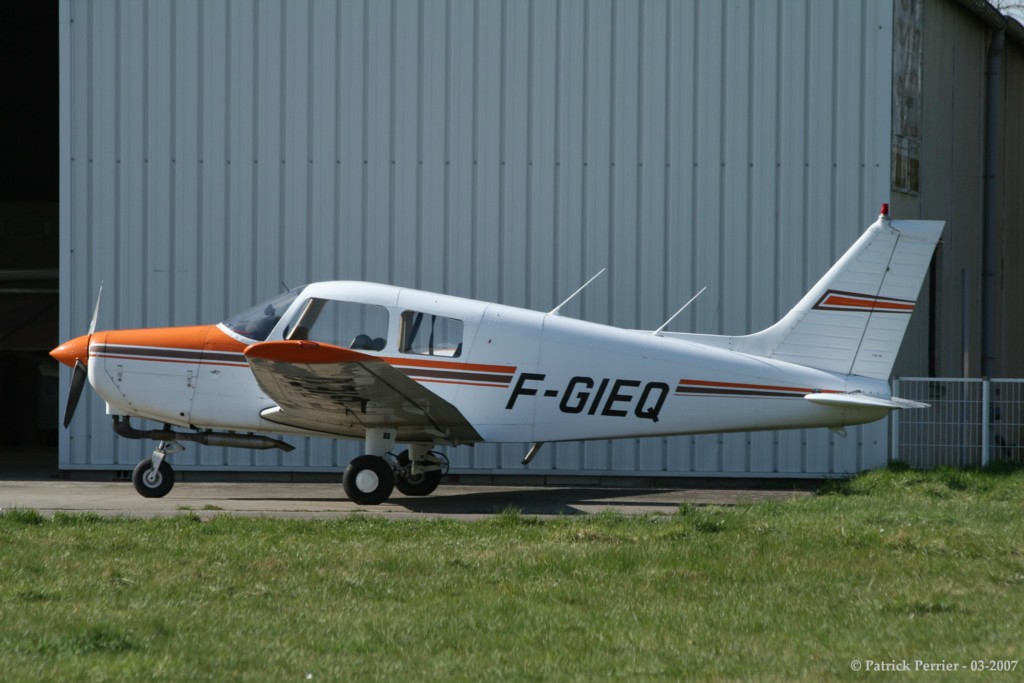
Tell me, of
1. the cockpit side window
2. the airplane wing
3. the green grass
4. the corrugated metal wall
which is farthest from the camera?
the corrugated metal wall

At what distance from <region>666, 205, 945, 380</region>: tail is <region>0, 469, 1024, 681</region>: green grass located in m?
1.91

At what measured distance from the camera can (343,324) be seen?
1051 cm

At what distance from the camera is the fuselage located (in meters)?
10.5

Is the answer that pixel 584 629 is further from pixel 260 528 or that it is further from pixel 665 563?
pixel 260 528

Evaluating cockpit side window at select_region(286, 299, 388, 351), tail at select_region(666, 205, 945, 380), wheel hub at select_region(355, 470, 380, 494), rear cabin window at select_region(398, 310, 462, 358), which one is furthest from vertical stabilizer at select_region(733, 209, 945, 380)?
wheel hub at select_region(355, 470, 380, 494)

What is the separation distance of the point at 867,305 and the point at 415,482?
4.57 meters

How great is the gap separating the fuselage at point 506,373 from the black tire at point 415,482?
3.50 ft

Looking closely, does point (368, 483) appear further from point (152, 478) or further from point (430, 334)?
point (152, 478)

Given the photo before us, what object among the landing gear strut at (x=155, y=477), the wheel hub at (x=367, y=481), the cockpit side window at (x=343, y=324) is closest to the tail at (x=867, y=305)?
the cockpit side window at (x=343, y=324)

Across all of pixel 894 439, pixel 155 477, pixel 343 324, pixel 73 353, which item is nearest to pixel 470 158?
pixel 343 324

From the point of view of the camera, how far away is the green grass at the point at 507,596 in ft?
16.0

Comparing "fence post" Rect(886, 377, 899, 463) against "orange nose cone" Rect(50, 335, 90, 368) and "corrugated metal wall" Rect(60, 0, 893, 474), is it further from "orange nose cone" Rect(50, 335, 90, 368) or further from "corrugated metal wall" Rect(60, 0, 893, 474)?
"orange nose cone" Rect(50, 335, 90, 368)

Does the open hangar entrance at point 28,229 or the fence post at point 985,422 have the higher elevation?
the open hangar entrance at point 28,229

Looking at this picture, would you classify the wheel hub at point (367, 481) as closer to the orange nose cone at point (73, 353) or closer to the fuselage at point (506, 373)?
the fuselage at point (506, 373)
